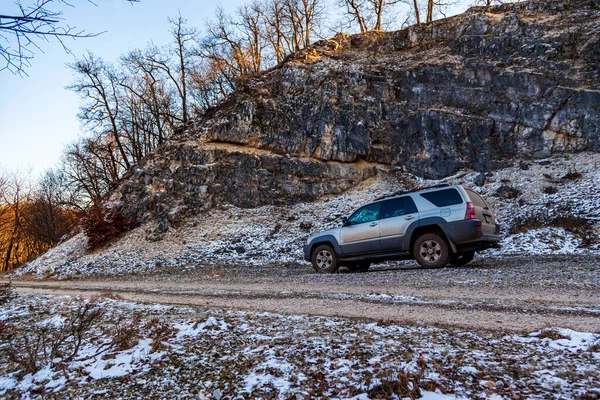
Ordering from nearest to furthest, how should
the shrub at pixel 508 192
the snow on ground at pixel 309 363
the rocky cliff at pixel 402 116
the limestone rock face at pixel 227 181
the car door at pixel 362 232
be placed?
the snow on ground at pixel 309 363, the car door at pixel 362 232, the shrub at pixel 508 192, the rocky cliff at pixel 402 116, the limestone rock face at pixel 227 181

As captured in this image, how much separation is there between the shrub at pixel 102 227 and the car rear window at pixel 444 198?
1711cm

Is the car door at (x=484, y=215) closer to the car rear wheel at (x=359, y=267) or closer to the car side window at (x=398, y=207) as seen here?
the car side window at (x=398, y=207)

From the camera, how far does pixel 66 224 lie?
36.0 metres

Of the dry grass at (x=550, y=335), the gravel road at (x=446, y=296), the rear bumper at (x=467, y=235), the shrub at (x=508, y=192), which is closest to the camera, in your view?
the dry grass at (x=550, y=335)

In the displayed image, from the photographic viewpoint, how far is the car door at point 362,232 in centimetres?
966

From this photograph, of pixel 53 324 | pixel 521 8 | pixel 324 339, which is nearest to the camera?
pixel 324 339

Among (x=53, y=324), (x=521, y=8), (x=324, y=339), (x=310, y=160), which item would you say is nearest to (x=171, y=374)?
(x=324, y=339)

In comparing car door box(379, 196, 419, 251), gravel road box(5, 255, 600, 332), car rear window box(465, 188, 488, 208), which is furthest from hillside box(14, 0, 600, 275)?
gravel road box(5, 255, 600, 332)

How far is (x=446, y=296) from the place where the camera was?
5727 mm

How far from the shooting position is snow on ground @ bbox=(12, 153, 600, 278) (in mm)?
12463

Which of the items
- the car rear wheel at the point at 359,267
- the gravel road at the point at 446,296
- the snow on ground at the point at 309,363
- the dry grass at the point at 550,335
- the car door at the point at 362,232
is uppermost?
the car door at the point at 362,232

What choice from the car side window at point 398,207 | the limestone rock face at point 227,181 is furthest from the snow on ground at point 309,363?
the limestone rock face at point 227,181

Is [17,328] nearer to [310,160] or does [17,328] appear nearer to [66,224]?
[310,160]

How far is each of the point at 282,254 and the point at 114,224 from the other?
1062 centimetres
